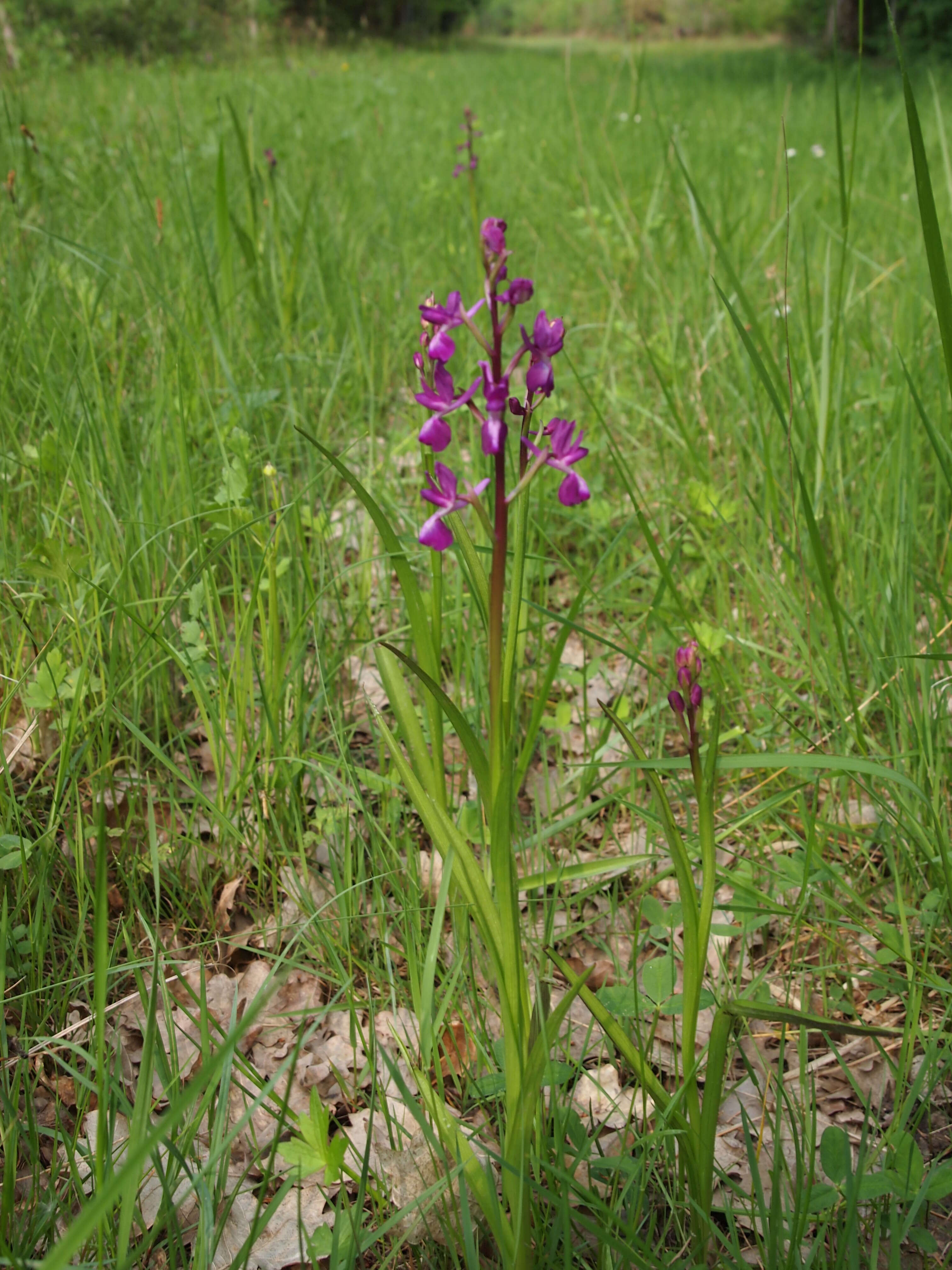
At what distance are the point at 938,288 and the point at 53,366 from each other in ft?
Answer: 7.08

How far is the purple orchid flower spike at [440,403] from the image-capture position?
0.86m

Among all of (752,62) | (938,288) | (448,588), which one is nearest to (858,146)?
(448,588)

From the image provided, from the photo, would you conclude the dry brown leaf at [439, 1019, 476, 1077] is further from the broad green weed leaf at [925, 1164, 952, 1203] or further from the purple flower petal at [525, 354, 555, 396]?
the purple flower petal at [525, 354, 555, 396]

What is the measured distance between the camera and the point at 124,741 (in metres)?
1.58

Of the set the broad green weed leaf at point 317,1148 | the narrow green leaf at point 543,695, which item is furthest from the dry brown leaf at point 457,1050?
the narrow green leaf at point 543,695

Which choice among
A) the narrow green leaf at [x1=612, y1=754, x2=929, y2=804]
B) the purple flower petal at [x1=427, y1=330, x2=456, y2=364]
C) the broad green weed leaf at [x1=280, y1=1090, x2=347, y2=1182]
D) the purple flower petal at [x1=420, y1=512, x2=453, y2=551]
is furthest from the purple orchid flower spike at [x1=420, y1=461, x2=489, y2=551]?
the broad green weed leaf at [x1=280, y1=1090, x2=347, y2=1182]

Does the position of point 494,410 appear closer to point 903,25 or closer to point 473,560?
point 473,560

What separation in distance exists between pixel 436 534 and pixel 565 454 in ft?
0.52

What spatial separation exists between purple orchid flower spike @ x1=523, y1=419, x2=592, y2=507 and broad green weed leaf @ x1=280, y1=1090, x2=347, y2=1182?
2.33 feet

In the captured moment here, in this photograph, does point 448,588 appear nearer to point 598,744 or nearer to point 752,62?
point 598,744

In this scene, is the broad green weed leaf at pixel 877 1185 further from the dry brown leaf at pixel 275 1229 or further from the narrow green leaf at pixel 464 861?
the dry brown leaf at pixel 275 1229

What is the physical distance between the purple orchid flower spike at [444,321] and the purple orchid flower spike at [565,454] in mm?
122

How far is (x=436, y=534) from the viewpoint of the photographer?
0.89 m

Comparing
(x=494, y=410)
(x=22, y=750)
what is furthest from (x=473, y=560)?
(x=22, y=750)
